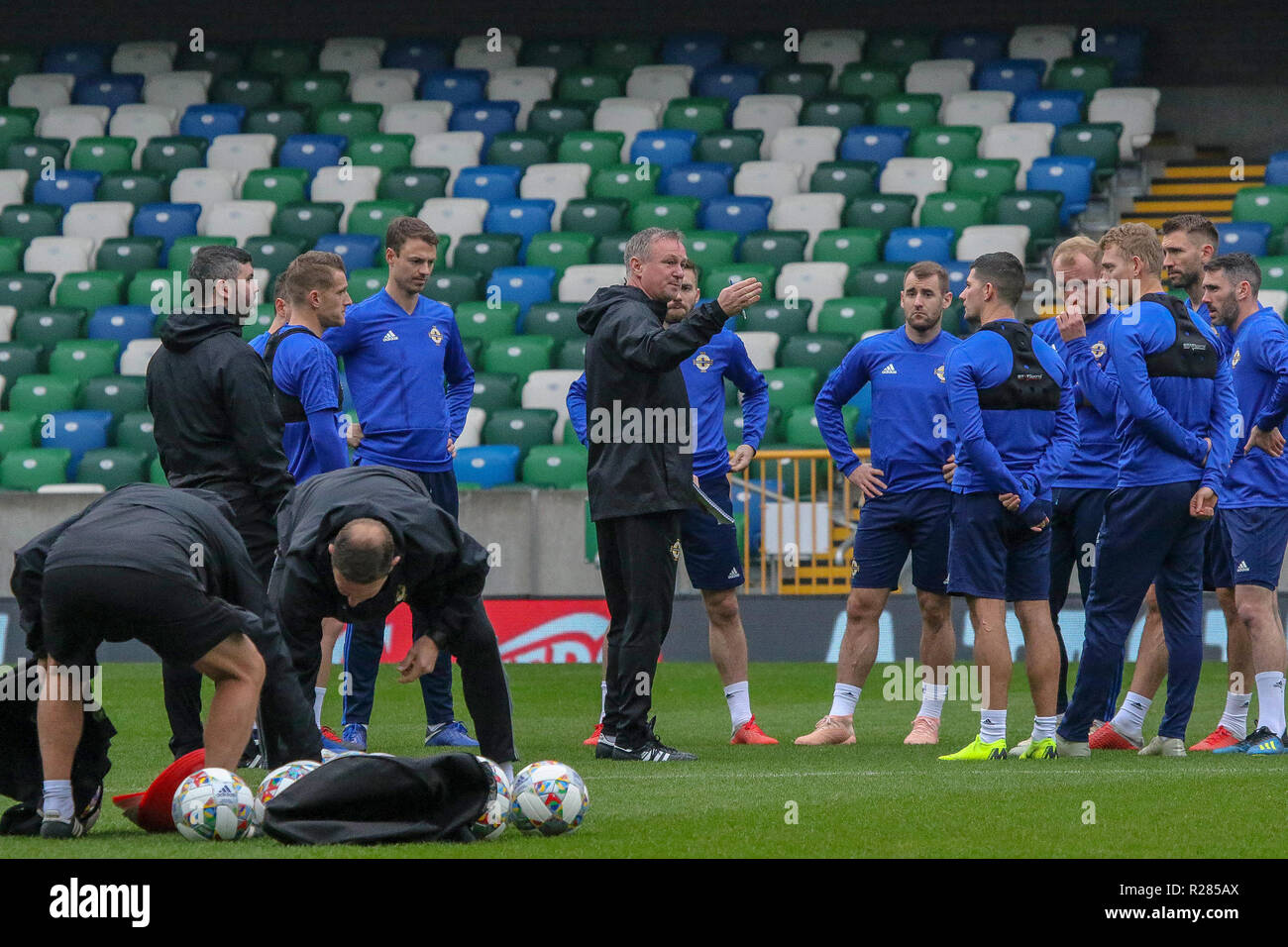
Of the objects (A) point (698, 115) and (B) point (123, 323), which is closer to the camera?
(B) point (123, 323)

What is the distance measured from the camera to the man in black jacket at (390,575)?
579 cm

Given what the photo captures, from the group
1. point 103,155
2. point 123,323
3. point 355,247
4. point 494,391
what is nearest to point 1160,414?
point 494,391

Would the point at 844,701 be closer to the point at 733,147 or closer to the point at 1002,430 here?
the point at 1002,430

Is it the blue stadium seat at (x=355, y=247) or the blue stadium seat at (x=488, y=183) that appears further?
the blue stadium seat at (x=488, y=183)

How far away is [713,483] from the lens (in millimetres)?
9453

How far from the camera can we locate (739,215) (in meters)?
18.8

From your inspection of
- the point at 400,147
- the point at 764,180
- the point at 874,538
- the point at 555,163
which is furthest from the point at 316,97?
the point at 874,538

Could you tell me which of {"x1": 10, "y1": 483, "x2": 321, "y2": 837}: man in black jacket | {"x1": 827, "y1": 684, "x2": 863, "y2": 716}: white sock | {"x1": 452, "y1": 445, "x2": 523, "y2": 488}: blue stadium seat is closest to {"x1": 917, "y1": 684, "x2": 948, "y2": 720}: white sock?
{"x1": 827, "y1": 684, "x2": 863, "y2": 716}: white sock

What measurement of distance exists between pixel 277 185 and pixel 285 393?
1236 centimetres

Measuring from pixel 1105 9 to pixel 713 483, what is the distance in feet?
46.5

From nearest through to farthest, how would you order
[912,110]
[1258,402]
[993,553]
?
[993,553] < [1258,402] < [912,110]

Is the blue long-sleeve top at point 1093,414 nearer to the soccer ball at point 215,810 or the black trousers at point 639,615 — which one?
the black trousers at point 639,615

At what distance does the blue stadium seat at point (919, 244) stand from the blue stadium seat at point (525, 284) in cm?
329

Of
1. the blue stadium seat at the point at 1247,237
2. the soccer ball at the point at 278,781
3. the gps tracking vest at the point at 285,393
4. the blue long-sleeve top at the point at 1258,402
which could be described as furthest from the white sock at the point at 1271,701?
the blue stadium seat at the point at 1247,237
